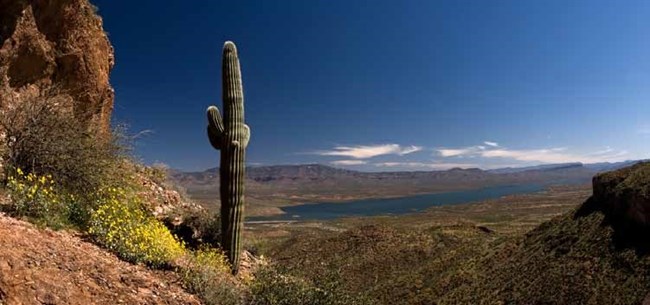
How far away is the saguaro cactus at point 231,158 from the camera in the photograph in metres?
11.8

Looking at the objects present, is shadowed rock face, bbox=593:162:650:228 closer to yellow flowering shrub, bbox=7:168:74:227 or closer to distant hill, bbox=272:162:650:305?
distant hill, bbox=272:162:650:305

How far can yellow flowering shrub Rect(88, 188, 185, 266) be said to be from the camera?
837 centimetres

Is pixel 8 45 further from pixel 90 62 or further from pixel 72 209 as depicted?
pixel 72 209

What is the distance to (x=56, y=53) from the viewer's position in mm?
13219

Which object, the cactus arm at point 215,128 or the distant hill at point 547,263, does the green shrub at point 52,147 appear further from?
the distant hill at point 547,263

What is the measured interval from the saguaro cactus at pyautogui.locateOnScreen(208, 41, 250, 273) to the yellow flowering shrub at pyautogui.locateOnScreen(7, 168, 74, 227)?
381 cm

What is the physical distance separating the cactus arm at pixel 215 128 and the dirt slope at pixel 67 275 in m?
4.42

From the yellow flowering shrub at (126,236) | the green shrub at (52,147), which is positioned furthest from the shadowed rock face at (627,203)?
the green shrub at (52,147)

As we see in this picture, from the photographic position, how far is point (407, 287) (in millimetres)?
31406

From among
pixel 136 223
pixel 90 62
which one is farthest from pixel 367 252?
pixel 136 223

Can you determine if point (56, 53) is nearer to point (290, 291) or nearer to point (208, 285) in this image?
point (208, 285)

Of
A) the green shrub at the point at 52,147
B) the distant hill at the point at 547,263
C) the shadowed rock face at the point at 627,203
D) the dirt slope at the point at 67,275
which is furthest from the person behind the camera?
the shadowed rock face at the point at 627,203

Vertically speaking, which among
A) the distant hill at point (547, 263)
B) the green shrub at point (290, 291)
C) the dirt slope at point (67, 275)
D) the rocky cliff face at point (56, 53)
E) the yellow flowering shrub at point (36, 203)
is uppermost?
the rocky cliff face at point (56, 53)

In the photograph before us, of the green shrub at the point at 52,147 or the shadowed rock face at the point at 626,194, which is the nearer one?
the green shrub at the point at 52,147
